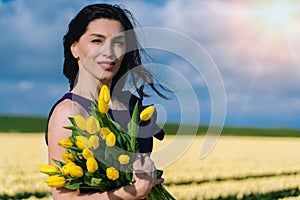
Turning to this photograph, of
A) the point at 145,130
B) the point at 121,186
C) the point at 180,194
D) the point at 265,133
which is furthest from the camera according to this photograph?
the point at 265,133

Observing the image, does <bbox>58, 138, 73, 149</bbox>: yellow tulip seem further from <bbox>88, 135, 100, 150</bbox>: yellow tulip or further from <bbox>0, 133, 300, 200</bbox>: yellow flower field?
<bbox>0, 133, 300, 200</bbox>: yellow flower field

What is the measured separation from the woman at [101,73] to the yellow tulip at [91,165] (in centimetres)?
10

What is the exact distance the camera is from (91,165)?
95.7 inches

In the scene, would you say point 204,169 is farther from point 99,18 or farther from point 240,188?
point 99,18

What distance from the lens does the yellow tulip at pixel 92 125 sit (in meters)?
2.43

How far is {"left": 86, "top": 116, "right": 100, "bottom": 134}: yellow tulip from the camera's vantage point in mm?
2428

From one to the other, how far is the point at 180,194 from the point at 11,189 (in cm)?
237

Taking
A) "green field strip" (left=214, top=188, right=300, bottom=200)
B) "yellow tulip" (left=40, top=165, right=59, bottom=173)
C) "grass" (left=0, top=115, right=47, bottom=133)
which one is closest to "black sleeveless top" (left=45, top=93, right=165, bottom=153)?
"yellow tulip" (left=40, top=165, right=59, bottom=173)

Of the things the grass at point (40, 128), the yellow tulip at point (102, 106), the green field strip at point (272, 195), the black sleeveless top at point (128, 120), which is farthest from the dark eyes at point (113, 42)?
the grass at point (40, 128)

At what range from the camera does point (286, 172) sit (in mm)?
12227

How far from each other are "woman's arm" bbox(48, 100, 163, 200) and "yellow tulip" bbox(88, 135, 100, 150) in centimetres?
14

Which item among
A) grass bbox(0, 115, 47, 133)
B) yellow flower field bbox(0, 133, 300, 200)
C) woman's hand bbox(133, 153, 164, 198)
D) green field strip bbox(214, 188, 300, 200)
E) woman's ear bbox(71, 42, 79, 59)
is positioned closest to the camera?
woman's hand bbox(133, 153, 164, 198)

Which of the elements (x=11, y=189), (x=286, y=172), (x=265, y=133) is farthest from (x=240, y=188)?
(x=265, y=133)

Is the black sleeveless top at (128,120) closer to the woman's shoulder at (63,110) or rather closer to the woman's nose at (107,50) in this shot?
the woman's shoulder at (63,110)
